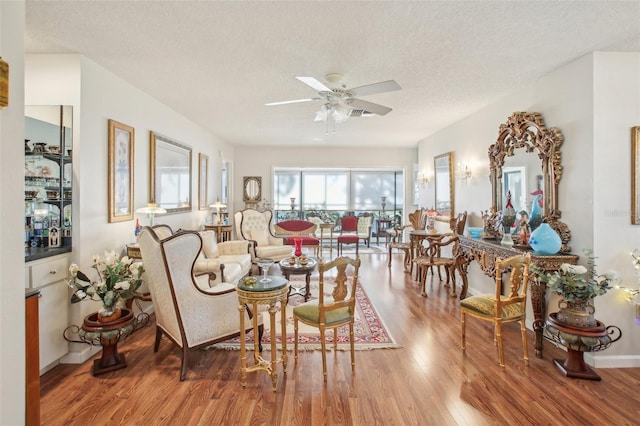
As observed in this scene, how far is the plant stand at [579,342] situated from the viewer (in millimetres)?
2551

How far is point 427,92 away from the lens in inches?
157

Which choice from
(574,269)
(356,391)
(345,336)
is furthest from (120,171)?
(574,269)

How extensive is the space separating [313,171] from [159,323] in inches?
334

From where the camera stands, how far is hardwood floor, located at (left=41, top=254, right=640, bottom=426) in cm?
212

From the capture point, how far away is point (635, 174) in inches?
111

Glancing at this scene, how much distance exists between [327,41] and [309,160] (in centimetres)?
587

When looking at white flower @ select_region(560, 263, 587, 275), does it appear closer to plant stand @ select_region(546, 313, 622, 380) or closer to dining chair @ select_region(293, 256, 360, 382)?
plant stand @ select_region(546, 313, 622, 380)

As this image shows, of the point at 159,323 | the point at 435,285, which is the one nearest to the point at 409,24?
the point at 159,323

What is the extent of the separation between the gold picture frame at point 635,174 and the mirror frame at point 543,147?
488 mm

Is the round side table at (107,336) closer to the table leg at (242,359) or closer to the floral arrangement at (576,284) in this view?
the table leg at (242,359)

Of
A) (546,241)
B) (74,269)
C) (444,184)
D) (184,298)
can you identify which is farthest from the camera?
(444,184)

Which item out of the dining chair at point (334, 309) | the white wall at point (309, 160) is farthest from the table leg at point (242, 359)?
the white wall at point (309, 160)

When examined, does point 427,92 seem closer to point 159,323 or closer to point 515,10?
point 515,10

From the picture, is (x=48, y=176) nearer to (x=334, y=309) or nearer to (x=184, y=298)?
(x=184, y=298)
